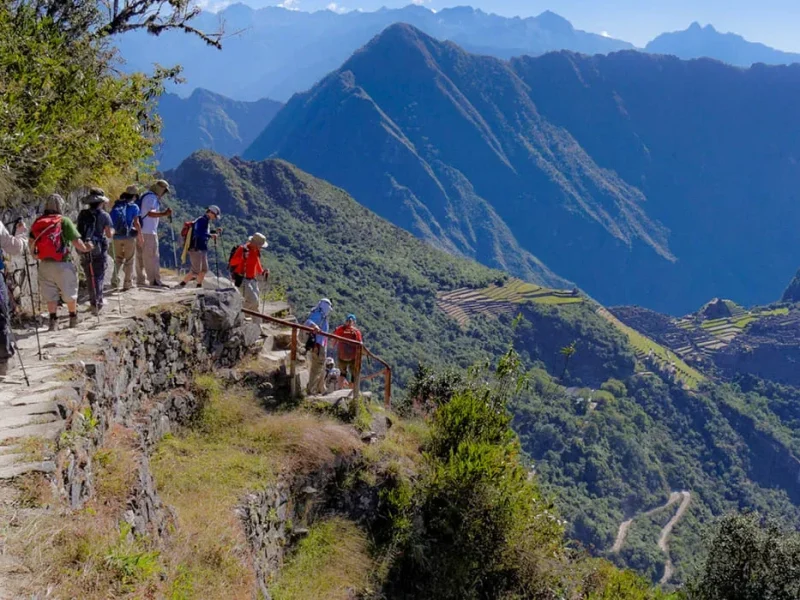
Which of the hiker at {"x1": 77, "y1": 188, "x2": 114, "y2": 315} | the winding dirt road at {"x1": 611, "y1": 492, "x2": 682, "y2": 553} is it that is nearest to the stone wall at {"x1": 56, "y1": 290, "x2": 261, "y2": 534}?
the hiker at {"x1": 77, "y1": 188, "x2": 114, "y2": 315}

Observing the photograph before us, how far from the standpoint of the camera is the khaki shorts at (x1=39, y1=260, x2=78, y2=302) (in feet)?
24.2

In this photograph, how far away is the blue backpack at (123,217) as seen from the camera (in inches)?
371

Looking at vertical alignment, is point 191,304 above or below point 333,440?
above

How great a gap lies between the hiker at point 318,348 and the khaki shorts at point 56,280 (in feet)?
11.9

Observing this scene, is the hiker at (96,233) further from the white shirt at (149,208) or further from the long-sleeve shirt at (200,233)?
the long-sleeve shirt at (200,233)

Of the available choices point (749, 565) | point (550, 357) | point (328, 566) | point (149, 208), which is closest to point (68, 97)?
point (149, 208)

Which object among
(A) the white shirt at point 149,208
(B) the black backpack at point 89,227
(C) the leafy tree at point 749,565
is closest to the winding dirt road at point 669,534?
(C) the leafy tree at point 749,565

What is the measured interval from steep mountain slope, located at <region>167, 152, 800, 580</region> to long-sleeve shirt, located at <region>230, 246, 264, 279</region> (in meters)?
53.3

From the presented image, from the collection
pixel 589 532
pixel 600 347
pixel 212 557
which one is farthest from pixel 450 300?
pixel 212 557

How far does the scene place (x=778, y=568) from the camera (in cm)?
1359

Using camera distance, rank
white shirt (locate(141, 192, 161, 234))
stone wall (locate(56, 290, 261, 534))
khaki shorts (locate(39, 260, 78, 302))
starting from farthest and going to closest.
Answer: white shirt (locate(141, 192, 161, 234)) → khaki shorts (locate(39, 260, 78, 302)) → stone wall (locate(56, 290, 261, 534))

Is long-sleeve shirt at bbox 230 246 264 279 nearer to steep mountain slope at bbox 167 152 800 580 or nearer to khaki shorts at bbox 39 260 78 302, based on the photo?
khaki shorts at bbox 39 260 78 302

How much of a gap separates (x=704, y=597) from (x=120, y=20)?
20.4 meters

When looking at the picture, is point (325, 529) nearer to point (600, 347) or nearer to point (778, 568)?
point (778, 568)
